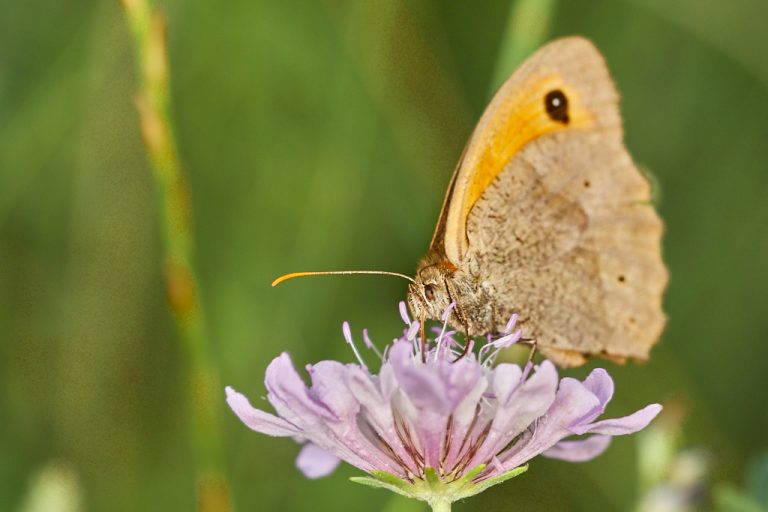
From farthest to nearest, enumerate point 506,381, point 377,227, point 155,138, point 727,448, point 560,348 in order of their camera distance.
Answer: point 377,227
point 727,448
point 560,348
point 155,138
point 506,381

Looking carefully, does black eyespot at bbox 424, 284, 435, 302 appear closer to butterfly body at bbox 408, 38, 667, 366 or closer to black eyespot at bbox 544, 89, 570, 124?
butterfly body at bbox 408, 38, 667, 366

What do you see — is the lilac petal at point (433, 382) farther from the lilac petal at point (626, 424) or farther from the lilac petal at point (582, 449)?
the lilac petal at point (582, 449)

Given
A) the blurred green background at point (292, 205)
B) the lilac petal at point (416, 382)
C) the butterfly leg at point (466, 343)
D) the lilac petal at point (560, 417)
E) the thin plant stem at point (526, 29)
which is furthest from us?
the blurred green background at point (292, 205)

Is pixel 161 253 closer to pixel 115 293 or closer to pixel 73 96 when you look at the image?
pixel 115 293

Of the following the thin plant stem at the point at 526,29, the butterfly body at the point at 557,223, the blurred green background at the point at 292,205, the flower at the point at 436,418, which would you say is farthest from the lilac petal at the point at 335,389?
the blurred green background at the point at 292,205

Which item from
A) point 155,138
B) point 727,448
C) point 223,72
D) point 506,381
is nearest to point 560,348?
point 506,381

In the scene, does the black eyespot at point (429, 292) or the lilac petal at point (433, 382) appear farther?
the black eyespot at point (429, 292)
